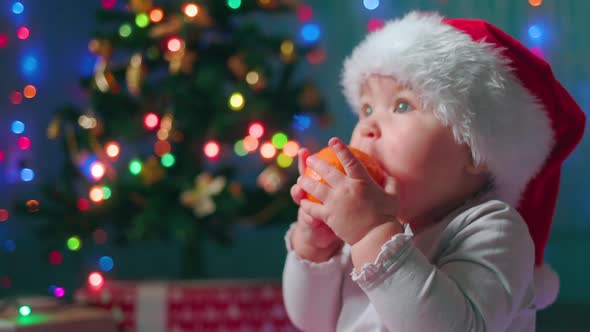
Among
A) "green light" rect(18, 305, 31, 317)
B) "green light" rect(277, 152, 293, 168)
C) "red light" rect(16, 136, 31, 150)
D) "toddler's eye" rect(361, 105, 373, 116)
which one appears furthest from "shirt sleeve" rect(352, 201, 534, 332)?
"red light" rect(16, 136, 31, 150)

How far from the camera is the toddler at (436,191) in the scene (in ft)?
2.95

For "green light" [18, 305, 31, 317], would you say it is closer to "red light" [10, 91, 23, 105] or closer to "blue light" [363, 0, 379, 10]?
"red light" [10, 91, 23, 105]

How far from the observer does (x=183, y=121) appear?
7.48 ft

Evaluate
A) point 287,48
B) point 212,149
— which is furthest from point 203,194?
point 287,48

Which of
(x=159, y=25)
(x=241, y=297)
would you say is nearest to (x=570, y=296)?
(x=241, y=297)

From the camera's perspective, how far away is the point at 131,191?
7.36 feet

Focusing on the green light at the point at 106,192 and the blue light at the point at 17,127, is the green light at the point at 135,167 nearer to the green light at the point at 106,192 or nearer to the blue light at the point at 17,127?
the green light at the point at 106,192

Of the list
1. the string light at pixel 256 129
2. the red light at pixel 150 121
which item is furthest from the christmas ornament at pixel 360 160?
the red light at pixel 150 121

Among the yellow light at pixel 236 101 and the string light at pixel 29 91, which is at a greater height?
the string light at pixel 29 91

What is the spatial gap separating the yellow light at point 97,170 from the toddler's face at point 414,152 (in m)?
1.42

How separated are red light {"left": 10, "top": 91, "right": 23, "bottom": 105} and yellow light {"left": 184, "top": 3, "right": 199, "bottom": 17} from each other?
1.07 m

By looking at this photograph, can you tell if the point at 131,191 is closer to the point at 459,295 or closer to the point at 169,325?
the point at 169,325

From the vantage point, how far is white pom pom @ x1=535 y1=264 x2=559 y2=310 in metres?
1.19

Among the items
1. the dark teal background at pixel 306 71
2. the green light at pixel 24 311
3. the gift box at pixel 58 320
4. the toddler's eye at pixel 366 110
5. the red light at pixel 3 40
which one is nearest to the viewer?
the toddler's eye at pixel 366 110
